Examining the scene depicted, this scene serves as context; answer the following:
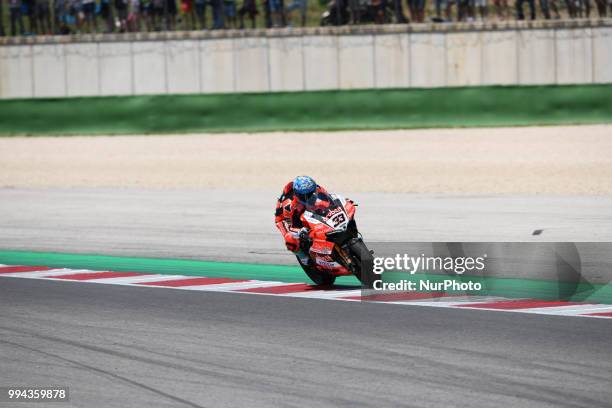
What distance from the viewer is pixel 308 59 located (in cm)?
3069

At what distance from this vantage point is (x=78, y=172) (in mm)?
27109

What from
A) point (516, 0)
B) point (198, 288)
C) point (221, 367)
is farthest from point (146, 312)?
point (516, 0)

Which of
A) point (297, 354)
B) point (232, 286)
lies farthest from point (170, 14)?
point (297, 354)

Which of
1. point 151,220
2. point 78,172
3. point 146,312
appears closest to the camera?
point 146,312

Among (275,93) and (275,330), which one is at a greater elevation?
(275,93)

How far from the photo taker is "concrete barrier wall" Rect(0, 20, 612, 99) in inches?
1152

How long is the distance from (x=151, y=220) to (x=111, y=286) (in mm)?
Answer: 6286

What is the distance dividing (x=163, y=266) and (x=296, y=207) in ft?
10.5

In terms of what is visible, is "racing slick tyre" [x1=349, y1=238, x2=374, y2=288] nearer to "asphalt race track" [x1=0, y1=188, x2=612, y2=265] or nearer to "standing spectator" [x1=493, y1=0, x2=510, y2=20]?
"asphalt race track" [x1=0, y1=188, x2=612, y2=265]

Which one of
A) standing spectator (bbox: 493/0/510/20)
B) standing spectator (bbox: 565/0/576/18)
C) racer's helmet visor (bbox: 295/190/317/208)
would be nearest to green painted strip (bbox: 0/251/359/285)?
racer's helmet visor (bbox: 295/190/317/208)

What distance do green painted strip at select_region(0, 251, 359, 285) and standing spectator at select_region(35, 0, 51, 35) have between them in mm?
17173

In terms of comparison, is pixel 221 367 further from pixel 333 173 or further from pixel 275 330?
pixel 333 173

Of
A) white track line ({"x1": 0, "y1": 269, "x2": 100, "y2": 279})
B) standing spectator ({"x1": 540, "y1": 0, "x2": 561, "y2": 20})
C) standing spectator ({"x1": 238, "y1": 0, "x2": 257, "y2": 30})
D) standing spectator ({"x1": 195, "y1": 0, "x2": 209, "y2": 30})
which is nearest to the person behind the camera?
white track line ({"x1": 0, "y1": 269, "x2": 100, "y2": 279})

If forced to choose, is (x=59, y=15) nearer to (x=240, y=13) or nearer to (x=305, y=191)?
(x=240, y=13)
